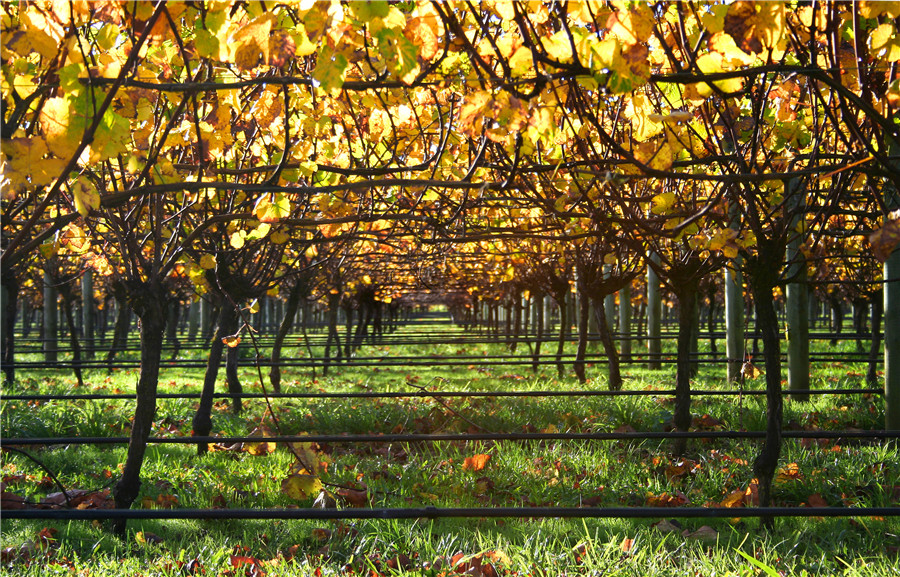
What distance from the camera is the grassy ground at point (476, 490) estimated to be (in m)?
3.01

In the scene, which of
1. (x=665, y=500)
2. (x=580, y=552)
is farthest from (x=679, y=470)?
(x=580, y=552)

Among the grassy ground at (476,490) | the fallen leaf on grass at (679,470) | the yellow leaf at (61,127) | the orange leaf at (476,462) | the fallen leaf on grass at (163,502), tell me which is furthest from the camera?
the orange leaf at (476,462)

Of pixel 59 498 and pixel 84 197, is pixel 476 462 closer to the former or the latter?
pixel 59 498

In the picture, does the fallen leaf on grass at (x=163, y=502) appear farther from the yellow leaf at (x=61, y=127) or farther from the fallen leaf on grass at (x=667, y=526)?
the yellow leaf at (x=61, y=127)

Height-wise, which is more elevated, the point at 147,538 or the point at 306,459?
the point at 306,459

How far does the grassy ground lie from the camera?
3.01m

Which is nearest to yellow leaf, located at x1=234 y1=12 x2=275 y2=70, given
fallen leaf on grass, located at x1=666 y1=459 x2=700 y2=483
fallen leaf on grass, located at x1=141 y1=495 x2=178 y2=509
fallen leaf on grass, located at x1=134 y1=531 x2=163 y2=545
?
fallen leaf on grass, located at x1=134 y1=531 x2=163 y2=545

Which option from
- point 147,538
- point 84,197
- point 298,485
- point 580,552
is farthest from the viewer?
point 147,538

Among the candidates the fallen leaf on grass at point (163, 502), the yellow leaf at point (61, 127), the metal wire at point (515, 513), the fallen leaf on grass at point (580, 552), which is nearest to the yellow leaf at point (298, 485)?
the metal wire at point (515, 513)

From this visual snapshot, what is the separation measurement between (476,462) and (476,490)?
0.44m

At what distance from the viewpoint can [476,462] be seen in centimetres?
469

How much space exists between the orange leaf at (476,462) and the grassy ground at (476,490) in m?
0.01

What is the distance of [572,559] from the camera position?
Answer: 9.63ft

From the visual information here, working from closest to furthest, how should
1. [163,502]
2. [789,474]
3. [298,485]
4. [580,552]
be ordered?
[298,485] → [580,552] → [163,502] → [789,474]
